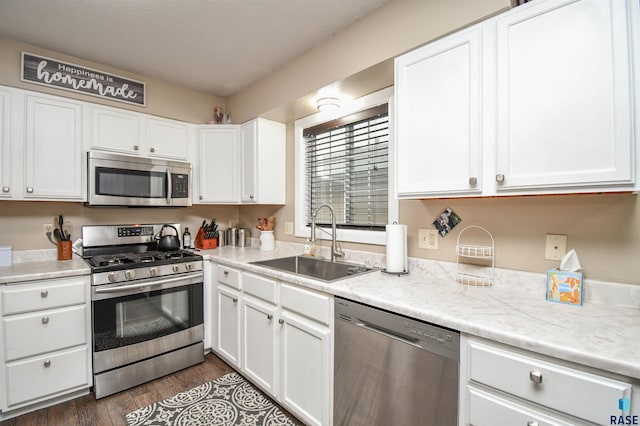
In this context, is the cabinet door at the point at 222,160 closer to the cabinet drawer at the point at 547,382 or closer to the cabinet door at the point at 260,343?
the cabinet door at the point at 260,343

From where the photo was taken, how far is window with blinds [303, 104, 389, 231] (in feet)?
7.03

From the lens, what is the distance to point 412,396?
1201mm

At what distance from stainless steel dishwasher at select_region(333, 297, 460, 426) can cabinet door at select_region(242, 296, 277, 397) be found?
0.55 m

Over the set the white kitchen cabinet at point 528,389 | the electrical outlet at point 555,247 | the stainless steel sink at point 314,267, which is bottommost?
the white kitchen cabinet at point 528,389

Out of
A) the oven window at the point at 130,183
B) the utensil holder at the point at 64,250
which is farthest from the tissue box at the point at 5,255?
the oven window at the point at 130,183

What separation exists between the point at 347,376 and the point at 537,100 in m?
1.47

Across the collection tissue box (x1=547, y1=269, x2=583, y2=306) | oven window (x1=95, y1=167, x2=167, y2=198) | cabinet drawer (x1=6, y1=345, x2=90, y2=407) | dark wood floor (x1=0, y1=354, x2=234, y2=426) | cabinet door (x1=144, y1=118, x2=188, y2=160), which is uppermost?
cabinet door (x1=144, y1=118, x2=188, y2=160)

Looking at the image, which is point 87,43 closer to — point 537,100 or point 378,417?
point 537,100

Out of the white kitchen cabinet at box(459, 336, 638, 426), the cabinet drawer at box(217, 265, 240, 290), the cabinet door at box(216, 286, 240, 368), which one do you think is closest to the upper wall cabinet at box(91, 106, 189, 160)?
the cabinet drawer at box(217, 265, 240, 290)

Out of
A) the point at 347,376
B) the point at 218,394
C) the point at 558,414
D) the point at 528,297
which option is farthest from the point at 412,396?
the point at 218,394

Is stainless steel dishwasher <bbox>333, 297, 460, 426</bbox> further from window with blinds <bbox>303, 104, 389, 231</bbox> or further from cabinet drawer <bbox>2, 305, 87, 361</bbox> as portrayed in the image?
cabinet drawer <bbox>2, 305, 87, 361</bbox>

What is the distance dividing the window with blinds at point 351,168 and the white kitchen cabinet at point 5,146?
6.96 ft

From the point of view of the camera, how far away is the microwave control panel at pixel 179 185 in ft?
8.92

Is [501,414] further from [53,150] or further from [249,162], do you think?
[53,150]
